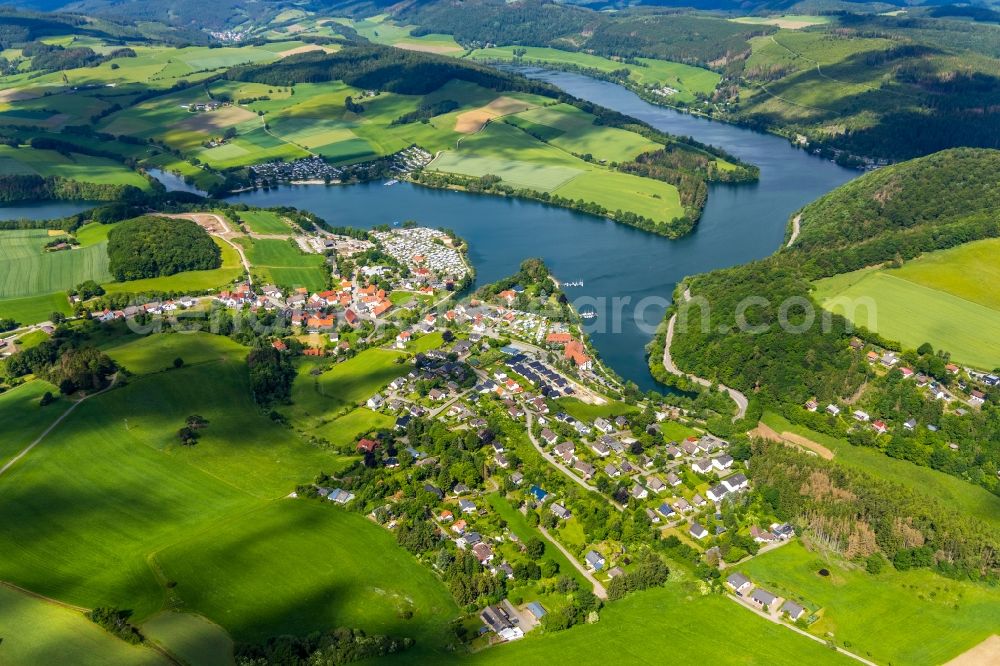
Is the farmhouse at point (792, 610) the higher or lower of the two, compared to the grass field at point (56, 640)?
lower

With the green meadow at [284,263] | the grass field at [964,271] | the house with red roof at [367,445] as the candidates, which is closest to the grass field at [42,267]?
the green meadow at [284,263]

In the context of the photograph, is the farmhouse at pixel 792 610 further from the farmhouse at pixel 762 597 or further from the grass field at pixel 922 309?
the grass field at pixel 922 309

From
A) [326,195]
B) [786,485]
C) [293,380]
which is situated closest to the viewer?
[786,485]

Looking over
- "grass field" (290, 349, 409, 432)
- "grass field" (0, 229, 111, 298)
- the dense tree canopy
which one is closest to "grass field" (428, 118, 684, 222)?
the dense tree canopy

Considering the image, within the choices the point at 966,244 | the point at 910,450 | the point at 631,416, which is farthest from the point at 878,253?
the point at 631,416

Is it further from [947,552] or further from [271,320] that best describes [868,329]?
[271,320]

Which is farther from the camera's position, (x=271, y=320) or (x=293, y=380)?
(x=271, y=320)

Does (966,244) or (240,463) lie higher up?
(966,244)

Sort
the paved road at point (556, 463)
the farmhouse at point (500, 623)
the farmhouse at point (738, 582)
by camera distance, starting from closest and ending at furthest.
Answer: the farmhouse at point (500, 623)
the farmhouse at point (738, 582)
the paved road at point (556, 463)
